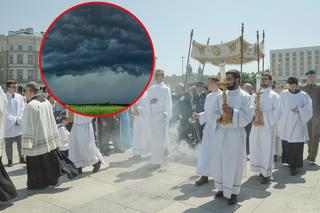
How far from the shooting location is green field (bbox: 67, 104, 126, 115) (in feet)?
6.03

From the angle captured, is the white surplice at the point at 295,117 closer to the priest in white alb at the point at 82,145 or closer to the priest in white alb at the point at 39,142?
the priest in white alb at the point at 82,145

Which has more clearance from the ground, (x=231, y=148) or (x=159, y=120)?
(x=159, y=120)

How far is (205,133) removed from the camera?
18.3ft

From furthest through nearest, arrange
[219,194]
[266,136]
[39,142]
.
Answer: [266,136]
[39,142]
[219,194]

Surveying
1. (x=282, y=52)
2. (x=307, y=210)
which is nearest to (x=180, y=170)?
(x=307, y=210)

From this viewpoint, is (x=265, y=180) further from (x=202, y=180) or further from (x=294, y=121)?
(x=294, y=121)

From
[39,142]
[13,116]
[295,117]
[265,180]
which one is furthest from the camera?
[13,116]

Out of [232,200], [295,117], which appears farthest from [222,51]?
[232,200]

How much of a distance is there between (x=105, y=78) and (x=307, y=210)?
3.72 m

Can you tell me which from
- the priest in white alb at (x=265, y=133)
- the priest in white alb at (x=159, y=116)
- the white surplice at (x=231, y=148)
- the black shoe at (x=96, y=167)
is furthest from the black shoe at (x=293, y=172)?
the black shoe at (x=96, y=167)

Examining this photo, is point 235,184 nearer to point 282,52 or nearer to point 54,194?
point 54,194

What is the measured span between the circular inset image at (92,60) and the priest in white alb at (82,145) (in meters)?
4.28

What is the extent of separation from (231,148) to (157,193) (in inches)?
56.9

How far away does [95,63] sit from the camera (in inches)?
75.4
